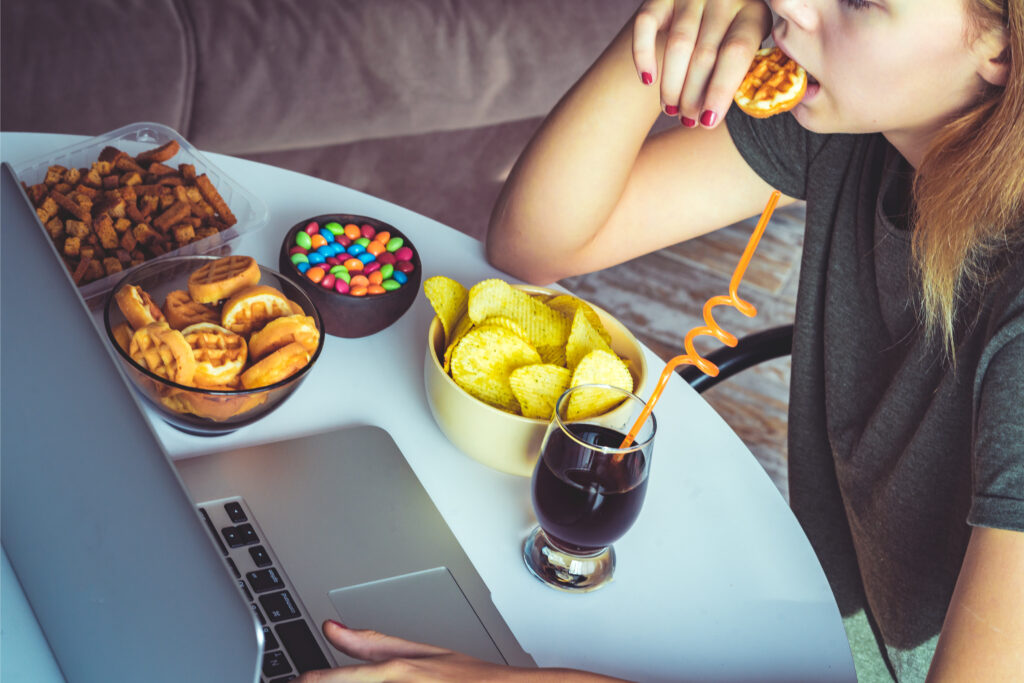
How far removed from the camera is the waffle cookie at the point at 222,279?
2.68ft

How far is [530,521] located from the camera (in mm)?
840

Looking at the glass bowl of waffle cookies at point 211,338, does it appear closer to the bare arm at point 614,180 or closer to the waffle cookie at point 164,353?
the waffle cookie at point 164,353

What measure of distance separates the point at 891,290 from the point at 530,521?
0.52 m

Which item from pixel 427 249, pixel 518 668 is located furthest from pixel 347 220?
pixel 518 668

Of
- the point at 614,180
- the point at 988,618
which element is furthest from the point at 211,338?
the point at 988,618

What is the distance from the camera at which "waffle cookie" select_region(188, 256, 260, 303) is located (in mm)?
818

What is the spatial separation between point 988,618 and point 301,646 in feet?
1.78

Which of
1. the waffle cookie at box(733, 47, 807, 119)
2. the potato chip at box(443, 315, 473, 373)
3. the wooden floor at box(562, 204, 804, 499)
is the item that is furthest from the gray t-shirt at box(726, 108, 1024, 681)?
the wooden floor at box(562, 204, 804, 499)

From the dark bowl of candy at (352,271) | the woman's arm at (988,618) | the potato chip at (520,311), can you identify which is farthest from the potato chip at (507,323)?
the woman's arm at (988,618)

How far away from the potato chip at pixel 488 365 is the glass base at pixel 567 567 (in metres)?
0.13

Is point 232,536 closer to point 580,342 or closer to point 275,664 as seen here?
point 275,664

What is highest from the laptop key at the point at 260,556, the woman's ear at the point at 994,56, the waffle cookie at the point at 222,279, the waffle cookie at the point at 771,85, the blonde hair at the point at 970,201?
Answer: the woman's ear at the point at 994,56

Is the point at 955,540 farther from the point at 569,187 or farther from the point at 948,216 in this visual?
the point at 569,187

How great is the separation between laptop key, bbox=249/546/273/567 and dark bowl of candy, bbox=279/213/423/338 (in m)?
0.28
